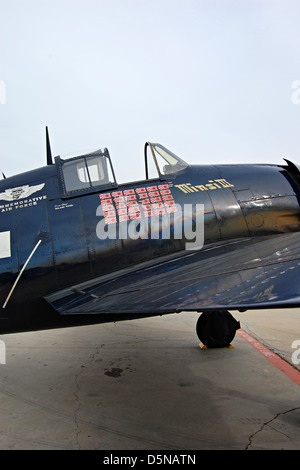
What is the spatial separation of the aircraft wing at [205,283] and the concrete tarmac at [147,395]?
118cm

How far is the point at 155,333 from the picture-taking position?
246 inches

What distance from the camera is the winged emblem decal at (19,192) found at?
397 centimetres

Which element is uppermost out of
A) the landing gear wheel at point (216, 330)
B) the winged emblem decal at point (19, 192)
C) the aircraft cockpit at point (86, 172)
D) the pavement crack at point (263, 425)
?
the aircraft cockpit at point (86, 172)

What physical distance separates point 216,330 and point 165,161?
275 centimetres

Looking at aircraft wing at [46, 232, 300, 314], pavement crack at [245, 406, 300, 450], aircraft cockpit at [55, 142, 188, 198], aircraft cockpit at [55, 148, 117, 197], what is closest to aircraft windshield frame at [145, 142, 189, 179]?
aircraft cockpit at [55, 142, 188, 198]

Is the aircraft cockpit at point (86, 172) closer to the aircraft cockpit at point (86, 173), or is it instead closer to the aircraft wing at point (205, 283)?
the aircraft cockpit at point (86, 173)

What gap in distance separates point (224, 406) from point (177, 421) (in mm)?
564

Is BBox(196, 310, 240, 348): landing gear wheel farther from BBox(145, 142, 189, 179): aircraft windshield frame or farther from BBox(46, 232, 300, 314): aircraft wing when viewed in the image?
BBox(145, 142, 189, 179): aircraft windshield frame

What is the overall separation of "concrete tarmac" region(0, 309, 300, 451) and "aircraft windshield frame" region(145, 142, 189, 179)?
2.59 meters

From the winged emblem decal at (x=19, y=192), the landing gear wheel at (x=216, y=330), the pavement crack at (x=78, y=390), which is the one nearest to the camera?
the pavement crack at (x=78, y=390)

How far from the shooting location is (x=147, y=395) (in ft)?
12.4

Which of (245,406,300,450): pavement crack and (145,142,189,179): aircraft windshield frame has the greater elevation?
(145,142,189,179): aircraft windshield frame

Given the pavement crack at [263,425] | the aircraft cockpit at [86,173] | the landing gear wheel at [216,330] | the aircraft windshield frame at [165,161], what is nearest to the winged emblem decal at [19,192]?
the aircraft cockpit at [86,173]

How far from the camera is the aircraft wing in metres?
2.35
